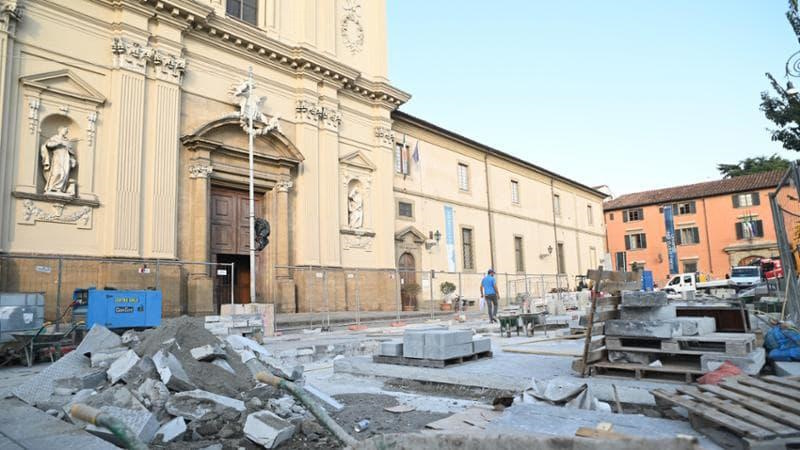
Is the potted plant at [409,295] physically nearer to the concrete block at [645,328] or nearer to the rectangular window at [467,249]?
the rectangular window at [467,249]

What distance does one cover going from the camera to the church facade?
13852 millimetres

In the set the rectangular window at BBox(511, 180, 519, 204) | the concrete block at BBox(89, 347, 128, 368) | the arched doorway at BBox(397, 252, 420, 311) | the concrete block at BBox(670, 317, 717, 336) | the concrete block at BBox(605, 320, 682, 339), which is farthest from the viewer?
the rectangular window at BBox(511, 180, 519, 204)

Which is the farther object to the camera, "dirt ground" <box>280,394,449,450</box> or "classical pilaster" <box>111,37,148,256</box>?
"classical pilaster" <box>111,37,148,256</box>

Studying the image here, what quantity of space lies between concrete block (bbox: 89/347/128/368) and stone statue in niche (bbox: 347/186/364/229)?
15413 millimetres

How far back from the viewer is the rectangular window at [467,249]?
29547 mm

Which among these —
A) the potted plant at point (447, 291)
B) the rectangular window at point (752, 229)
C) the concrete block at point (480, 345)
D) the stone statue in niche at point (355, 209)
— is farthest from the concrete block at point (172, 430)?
the rectangular window at point (752, 229)

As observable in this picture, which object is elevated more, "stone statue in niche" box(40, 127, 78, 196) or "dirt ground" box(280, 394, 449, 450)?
"stone statue in niche" box(40, 127, 78, 196)

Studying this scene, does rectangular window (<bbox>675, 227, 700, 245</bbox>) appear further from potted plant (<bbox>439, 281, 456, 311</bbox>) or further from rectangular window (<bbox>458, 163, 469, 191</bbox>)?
potted plant (<bbox>439, 281, 456, 311</bbox>)

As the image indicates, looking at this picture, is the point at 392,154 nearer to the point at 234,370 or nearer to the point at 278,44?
the point at 278,44

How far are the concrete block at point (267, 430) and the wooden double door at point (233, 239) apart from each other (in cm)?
1416

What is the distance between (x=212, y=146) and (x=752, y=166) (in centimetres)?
6413

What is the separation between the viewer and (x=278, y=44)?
779 inches

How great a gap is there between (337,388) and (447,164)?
77.2ft

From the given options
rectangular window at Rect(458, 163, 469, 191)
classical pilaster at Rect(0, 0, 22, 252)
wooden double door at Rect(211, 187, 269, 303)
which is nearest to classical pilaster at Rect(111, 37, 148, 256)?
classical pilaster at Rect(0, 0, 22, 252)
